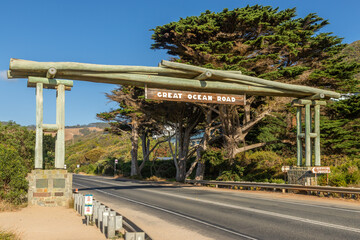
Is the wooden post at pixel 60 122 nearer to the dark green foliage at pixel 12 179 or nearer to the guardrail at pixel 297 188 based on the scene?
the dark green foliage at pixel 12 179

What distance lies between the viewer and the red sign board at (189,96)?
16719 mm

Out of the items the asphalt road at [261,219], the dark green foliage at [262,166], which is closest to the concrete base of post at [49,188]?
the asphalt road at [261,219]

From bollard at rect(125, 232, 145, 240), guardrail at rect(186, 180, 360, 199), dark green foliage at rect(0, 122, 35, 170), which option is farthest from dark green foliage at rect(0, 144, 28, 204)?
guardrail at rect(186, 180, 360, 199)

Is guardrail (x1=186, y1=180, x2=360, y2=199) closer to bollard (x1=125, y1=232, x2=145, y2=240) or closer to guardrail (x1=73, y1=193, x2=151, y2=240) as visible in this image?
guardrail (x1=73, y1=193, x2=151, y2=240)

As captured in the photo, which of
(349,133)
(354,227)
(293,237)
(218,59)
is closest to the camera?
Answer: (293,237)

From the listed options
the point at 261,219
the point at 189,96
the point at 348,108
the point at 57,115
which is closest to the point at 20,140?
the point at 57,115

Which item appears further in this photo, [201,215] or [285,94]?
[285,94]

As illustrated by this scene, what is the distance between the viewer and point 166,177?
43562 mm

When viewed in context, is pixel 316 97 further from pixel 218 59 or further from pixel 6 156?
pixel 6 156

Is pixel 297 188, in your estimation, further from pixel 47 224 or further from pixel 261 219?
pixel 47 224

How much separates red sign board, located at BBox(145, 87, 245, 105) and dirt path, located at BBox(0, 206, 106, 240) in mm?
6342

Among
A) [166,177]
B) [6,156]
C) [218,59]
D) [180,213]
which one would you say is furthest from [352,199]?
[166,177]

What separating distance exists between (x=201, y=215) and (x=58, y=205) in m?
5.78

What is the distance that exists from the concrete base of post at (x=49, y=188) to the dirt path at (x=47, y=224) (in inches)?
20.5
